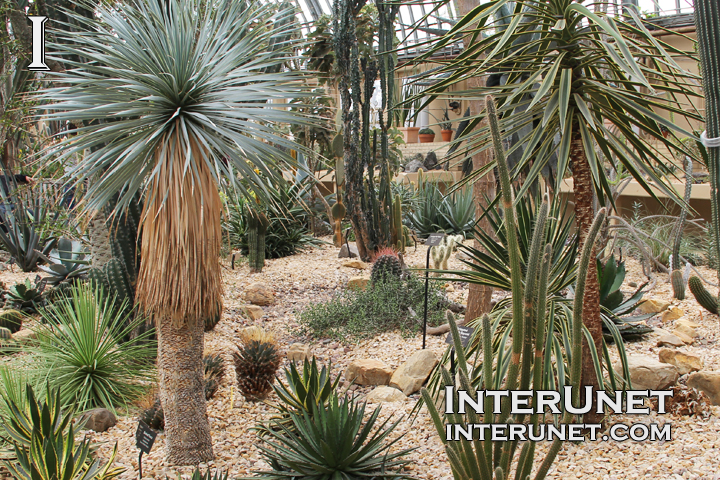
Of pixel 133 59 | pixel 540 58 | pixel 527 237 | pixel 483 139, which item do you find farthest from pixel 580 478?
pixel 133 59

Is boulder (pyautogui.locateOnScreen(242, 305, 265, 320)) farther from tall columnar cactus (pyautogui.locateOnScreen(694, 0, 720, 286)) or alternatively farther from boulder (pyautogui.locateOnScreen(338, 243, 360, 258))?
Result: tall columnar cactus (pyautogui.locateOnScreen(694, 0, 720, 286))

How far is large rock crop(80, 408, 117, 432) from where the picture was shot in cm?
297

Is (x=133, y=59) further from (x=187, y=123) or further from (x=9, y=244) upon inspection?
(x=9, y=244)

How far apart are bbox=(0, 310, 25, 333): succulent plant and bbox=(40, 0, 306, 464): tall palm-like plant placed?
300 cm

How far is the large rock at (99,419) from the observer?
297 cm

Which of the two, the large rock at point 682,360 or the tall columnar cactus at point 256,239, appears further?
the tall columnar cactus at point 256,239

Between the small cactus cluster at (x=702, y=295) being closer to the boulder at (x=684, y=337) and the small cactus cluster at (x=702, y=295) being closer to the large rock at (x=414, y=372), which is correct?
the boulder at (x=684, y=337)

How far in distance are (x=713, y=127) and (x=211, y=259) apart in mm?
1947

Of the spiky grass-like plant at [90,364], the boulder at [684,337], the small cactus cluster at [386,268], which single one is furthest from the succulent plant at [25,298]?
the boulder at [684,337]

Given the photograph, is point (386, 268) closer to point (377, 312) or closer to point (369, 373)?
point (377, 312)

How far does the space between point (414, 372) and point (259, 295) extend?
2.50 metres

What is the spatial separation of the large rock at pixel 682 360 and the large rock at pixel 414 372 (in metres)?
1.35

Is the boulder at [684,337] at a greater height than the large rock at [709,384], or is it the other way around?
the large rock at [709,384]

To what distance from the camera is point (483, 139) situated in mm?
2268
